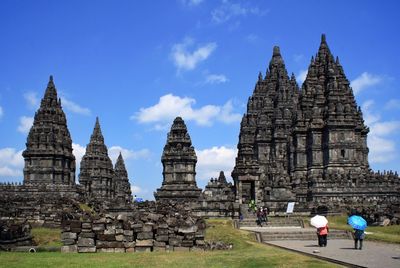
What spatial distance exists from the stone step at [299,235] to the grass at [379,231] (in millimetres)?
1400

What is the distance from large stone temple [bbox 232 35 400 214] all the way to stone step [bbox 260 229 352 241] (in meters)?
18.5

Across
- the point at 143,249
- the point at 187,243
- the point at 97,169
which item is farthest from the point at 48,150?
the point at 187,243

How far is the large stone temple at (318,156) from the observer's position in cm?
5800

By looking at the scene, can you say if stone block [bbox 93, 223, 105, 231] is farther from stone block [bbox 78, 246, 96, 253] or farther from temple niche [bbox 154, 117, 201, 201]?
temple niche [bbox 154, 117, 201, 201]

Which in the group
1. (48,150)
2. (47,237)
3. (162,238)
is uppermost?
(48,150)

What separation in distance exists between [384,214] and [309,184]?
24.9 metres

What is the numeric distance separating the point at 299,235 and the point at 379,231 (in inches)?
284

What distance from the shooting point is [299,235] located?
89.9ft

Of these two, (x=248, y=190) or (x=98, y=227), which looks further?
(x=248, y=190)

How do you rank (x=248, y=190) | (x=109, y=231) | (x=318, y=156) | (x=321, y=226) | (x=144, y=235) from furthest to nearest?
(x=318, y=156) → (x=248, y=190) → (x=144, y=235) → (x=109, y=231) → (x=321, y=226)

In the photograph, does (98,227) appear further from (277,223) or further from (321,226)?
(277,223)

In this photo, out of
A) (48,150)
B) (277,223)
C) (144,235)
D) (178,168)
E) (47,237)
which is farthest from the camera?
(48,150)

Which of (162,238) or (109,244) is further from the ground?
(162,238)

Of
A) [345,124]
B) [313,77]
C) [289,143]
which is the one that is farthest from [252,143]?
[345,124]
